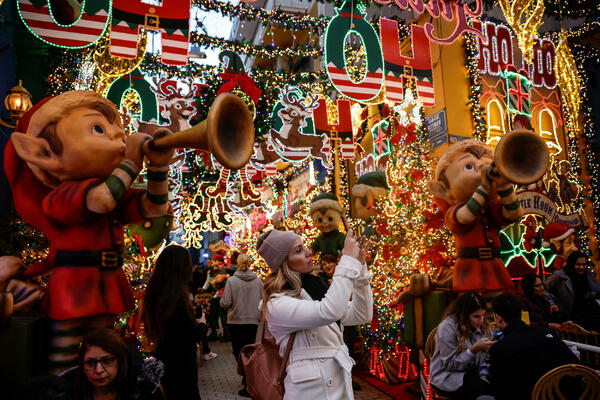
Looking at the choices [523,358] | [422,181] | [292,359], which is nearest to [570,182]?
[422,181]

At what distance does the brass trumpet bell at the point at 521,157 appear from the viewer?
3807 millimetres

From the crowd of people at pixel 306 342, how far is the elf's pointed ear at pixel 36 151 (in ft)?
3.15

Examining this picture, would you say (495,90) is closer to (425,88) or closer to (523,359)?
(425,88)

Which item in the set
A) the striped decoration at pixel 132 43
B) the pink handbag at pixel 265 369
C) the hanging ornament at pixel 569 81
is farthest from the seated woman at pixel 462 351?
the hanging ornament at pixel 569 81

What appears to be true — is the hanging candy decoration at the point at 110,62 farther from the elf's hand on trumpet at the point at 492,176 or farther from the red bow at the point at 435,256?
the red bow at the point at 435,256

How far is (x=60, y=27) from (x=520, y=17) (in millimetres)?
7064

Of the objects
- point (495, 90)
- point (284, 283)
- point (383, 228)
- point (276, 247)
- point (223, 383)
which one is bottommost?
point (223, 383)

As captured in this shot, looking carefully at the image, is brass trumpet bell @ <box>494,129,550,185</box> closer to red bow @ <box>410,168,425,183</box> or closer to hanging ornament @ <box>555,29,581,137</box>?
red bow @ <box>410,168,425,183</box>

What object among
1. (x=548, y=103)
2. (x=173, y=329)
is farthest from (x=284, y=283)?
(x=548, y=103)

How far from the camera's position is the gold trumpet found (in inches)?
86.8

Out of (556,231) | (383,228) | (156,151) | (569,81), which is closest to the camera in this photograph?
(156,151)

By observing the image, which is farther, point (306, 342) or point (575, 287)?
point (575, 287)

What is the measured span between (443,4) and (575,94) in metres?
4.59

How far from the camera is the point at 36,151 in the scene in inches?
113
